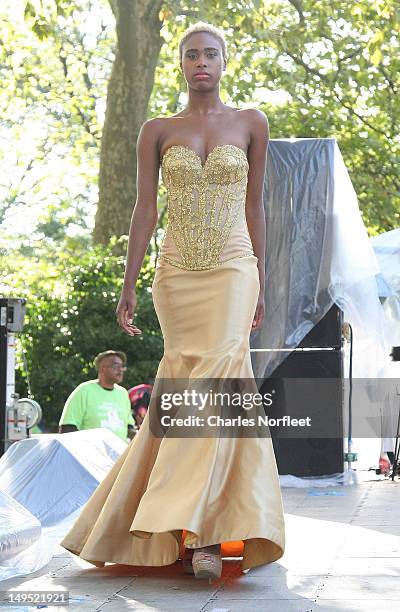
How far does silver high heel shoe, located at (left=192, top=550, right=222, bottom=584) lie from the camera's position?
16.2 ft

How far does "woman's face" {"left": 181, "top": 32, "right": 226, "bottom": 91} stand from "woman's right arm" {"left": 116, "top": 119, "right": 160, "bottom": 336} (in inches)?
10.2

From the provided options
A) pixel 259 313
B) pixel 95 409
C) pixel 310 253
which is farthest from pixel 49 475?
pixel 310 253

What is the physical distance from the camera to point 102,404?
37.4 ft

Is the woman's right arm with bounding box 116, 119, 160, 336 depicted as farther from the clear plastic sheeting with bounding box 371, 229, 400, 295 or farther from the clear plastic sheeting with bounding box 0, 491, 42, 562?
the clear plastic sheeting with bounding box 371, 229, 400, 295

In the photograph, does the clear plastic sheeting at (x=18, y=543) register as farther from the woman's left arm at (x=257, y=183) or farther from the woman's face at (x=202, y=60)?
the woman's face at (x=202, y=60)

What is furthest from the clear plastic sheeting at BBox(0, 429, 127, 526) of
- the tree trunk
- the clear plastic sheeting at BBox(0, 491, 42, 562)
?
the tree trunk

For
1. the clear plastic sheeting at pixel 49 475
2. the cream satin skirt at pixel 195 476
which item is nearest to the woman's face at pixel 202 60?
the cream satin skirt at pixel 195 476

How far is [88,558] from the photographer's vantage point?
5234 mm

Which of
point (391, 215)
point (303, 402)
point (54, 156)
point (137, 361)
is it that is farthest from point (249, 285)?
point (54, 156)

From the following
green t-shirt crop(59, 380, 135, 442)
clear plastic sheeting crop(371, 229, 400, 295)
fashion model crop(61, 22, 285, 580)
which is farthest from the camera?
clear plastic sheeting crop(371, 229, 400, 295)

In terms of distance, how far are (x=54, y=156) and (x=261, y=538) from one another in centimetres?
3447

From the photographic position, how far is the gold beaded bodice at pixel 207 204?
546 centimetres

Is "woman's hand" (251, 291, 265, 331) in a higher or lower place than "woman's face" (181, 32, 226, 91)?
lower

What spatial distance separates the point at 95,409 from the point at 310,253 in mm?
2366
